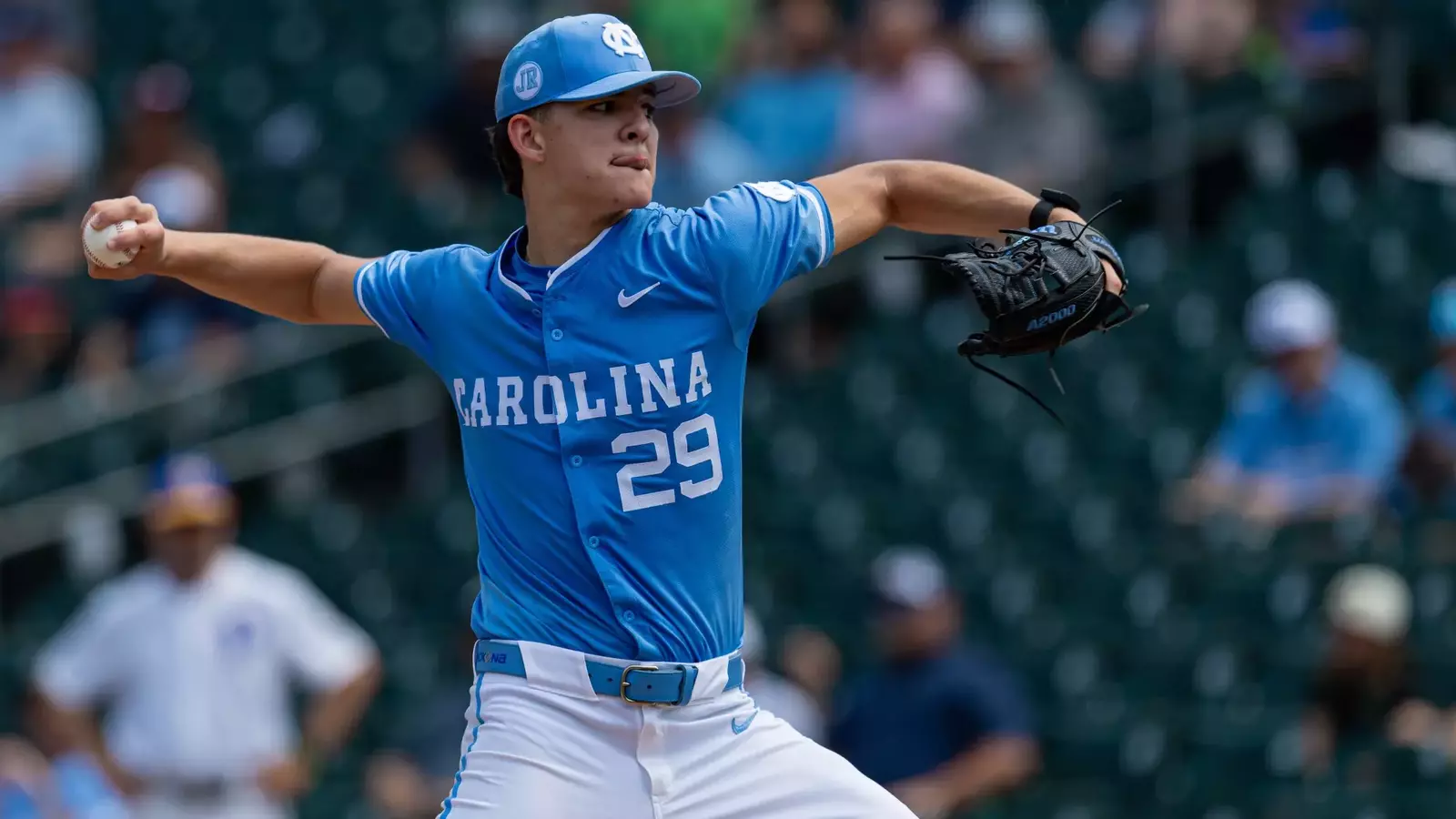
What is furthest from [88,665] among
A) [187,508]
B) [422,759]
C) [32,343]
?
[32,343]

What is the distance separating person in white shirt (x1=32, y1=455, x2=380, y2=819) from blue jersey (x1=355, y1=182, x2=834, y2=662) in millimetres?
3689

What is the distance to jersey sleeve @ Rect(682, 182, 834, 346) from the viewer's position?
402 centimetres

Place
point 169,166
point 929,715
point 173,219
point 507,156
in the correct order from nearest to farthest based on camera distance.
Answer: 1. point 507,156
2. point 929,715
3. point 173,219
4. point 169,166

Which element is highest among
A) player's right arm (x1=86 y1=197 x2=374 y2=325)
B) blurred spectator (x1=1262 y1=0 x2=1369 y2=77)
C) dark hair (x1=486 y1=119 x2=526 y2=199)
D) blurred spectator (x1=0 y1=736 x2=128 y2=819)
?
dark hair (x1=486 y1=119 x2=526 y2=199)

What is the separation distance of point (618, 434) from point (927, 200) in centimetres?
71

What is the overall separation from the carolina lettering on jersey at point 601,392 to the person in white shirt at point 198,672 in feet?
12.3

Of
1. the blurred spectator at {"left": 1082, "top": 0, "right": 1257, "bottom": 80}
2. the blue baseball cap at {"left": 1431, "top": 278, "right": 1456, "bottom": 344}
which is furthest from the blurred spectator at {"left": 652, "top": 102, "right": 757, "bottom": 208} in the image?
the blue baseball cap at {"left": 1431, "top": 278, "right": 1456, "bottom": 344}

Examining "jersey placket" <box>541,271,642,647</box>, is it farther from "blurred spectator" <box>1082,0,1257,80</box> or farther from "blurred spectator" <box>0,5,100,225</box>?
"blurred spectator" <box>0,5,100,225</box>

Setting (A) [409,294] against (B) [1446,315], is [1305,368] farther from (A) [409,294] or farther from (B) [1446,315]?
(A) [409,294]

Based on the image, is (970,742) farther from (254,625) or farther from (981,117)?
(981,117)

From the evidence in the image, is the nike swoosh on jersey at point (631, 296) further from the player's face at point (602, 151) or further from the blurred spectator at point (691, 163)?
the blurred spectator at point (691, 163)

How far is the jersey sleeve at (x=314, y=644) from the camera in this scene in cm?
773

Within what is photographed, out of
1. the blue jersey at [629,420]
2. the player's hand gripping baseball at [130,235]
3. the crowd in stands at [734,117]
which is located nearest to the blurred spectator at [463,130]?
the crowd in stands at [734,117]

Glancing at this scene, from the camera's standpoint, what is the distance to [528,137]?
4148 mm
